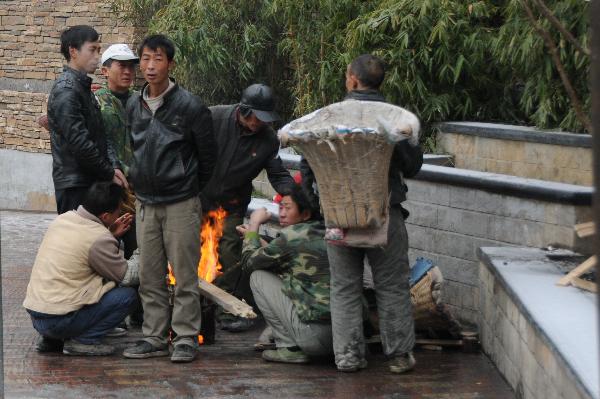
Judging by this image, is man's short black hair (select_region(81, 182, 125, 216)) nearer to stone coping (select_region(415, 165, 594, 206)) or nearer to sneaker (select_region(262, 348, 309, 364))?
sneaker (select_region(262, 348, 309, 364))

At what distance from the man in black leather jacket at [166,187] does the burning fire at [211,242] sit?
0.85m

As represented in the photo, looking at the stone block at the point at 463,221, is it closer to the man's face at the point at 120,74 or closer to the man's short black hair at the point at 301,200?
the man's short black hair at the point at 301,200

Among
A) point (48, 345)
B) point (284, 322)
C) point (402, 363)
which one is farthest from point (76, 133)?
point (402, 363)

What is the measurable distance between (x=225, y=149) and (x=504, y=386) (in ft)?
8.91

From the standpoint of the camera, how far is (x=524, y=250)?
26.7ft

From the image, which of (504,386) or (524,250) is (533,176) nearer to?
(524,250)

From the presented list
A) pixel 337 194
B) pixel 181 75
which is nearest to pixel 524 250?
pixel 337 194

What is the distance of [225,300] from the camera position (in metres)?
7.82

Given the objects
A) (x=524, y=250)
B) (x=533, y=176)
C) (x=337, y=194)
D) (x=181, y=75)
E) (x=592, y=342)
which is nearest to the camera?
(x=592, y=342)

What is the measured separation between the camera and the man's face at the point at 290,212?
25.2 ft

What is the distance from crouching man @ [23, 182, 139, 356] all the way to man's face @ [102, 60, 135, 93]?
1202 mm

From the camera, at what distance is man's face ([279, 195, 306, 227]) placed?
7.70 metres

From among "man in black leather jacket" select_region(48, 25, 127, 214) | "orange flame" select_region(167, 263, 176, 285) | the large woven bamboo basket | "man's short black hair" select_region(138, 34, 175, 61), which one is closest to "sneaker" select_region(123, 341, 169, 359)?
"orange flame" select_region(167, 263, 176, 285)

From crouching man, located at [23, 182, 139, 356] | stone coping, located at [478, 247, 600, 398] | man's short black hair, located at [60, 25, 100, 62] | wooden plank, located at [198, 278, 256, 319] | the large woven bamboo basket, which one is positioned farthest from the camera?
man's short black hair, located at [60, 25, 100, 62]
